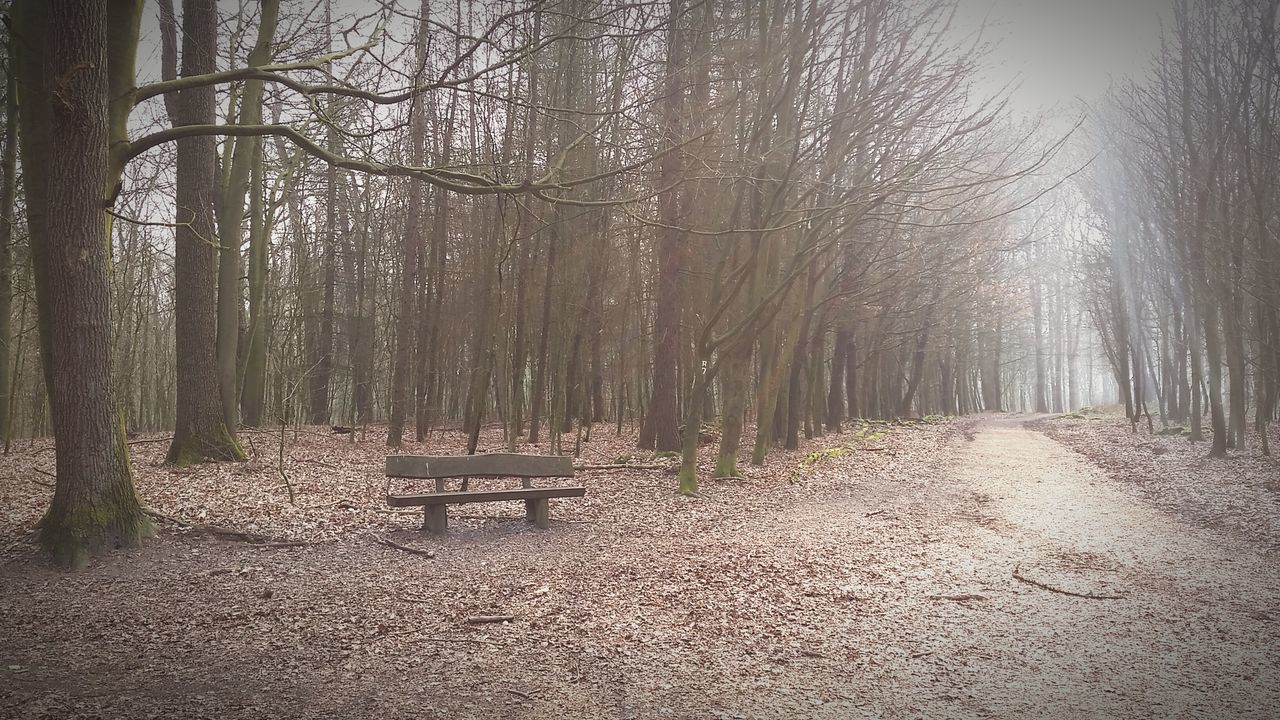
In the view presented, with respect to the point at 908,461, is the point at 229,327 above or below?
above

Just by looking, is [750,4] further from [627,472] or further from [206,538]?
[206,538]

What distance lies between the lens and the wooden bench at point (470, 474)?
270 inches

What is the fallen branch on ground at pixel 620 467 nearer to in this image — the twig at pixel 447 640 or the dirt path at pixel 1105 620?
the dirt path at pixel 1105 620

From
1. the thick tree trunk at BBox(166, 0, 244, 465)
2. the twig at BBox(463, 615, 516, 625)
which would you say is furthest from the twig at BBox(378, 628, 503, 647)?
the thick tree trunk at BBox(166, 0, 244, 465)

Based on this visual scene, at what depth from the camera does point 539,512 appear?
24.3 feet

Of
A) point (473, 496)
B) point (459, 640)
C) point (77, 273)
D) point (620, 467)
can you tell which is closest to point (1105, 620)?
point (459, 640)

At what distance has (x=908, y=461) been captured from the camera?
1443 centimetres

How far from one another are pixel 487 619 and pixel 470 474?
267 cm

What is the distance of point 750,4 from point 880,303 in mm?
10609

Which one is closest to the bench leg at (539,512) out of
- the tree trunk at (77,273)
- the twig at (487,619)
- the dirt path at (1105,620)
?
the twig at (487,619)

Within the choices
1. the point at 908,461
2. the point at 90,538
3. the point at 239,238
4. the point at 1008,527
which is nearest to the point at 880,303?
the point at 908,461

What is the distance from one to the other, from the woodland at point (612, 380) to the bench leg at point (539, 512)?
0.27 meters

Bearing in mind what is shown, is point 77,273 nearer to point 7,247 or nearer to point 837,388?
point 7,247

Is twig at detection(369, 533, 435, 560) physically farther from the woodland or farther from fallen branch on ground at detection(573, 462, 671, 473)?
fallen branch on ground at detection(573, 462, 671, 473)
